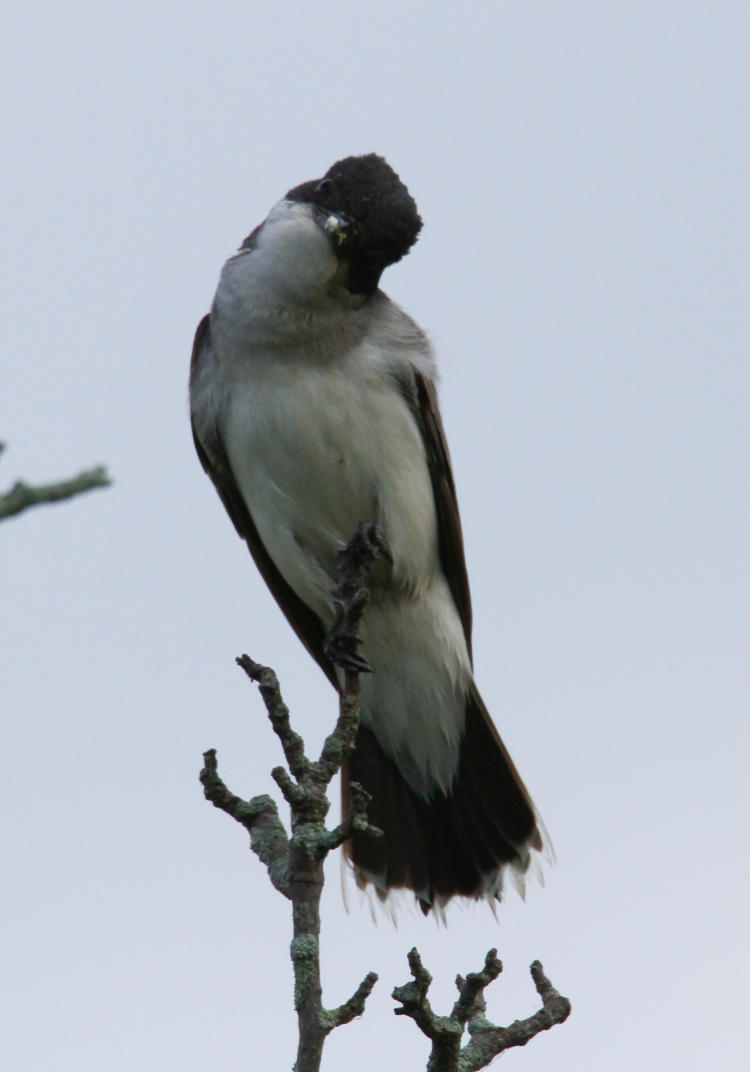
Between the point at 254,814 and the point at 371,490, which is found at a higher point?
the point at 371,490

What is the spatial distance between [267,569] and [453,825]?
55.4 inches

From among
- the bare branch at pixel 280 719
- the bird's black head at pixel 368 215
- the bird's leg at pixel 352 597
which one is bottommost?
the bare branch at pixel 280 719

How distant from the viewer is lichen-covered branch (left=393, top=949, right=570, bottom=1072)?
12.0 feet

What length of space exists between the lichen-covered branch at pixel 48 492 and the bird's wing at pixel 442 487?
4.36 m

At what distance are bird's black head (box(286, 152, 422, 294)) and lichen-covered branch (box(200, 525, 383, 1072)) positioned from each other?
2183 millimetres

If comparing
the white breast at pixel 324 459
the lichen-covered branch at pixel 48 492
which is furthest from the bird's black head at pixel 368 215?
the lichen-covered branch at pixel 48 492

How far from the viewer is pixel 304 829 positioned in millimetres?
3521

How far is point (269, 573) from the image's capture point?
267 inches

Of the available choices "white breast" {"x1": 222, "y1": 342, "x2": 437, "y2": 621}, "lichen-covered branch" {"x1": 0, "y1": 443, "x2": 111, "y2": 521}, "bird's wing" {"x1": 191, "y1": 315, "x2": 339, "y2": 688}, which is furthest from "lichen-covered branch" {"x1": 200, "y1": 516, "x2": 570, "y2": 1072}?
"bird's wing" {"x1": 191, "y1": 315, "x2": 339, "y2": 688}

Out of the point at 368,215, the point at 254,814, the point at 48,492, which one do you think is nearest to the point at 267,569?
the point at 368,215

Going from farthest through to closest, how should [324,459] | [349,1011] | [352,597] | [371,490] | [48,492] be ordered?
[371,490] < [324,459] < [352,597] < [349,1011] < [48,492]

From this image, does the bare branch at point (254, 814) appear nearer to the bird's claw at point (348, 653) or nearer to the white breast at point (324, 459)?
the bird's claw at point (348, 653)

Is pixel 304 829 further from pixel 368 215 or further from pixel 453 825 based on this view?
pixel 453 825

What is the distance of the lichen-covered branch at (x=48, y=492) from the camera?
1.88 m
